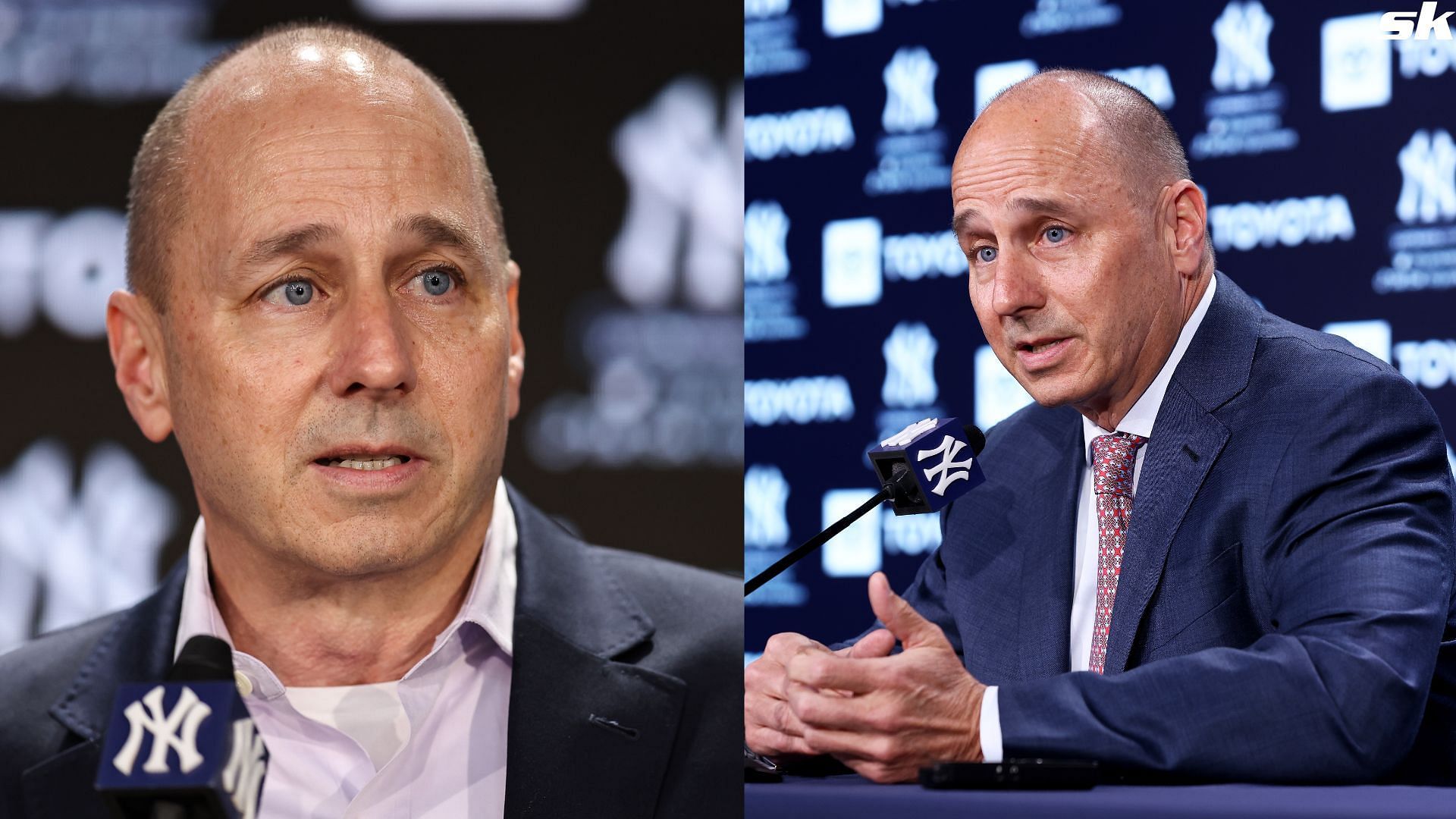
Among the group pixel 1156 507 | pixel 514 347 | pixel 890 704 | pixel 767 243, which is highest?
pixel 514 347

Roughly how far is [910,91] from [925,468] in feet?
8.58

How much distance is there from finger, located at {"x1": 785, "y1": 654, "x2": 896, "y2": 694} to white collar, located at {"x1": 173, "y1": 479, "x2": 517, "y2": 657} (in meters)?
0.41

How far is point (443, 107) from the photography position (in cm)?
172

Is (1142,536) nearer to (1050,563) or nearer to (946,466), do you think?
(1050,563)

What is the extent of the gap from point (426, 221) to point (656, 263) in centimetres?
30

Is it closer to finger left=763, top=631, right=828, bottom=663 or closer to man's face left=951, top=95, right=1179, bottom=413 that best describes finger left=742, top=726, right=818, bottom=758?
finger left=763, top=631, right=828, bottom=663

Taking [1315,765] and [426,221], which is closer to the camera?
[426,221]

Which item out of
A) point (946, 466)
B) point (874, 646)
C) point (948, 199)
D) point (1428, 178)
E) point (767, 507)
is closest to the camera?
point (874, 646)

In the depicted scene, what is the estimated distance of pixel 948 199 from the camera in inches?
172

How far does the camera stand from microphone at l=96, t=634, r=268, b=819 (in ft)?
3.60

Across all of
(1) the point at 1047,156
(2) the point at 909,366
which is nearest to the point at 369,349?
(1) the point at 1047,156

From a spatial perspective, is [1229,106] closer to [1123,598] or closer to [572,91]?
[1123,598]

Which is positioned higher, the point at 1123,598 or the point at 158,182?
the point at 158,182

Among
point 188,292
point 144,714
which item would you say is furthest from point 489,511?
point 144,714
